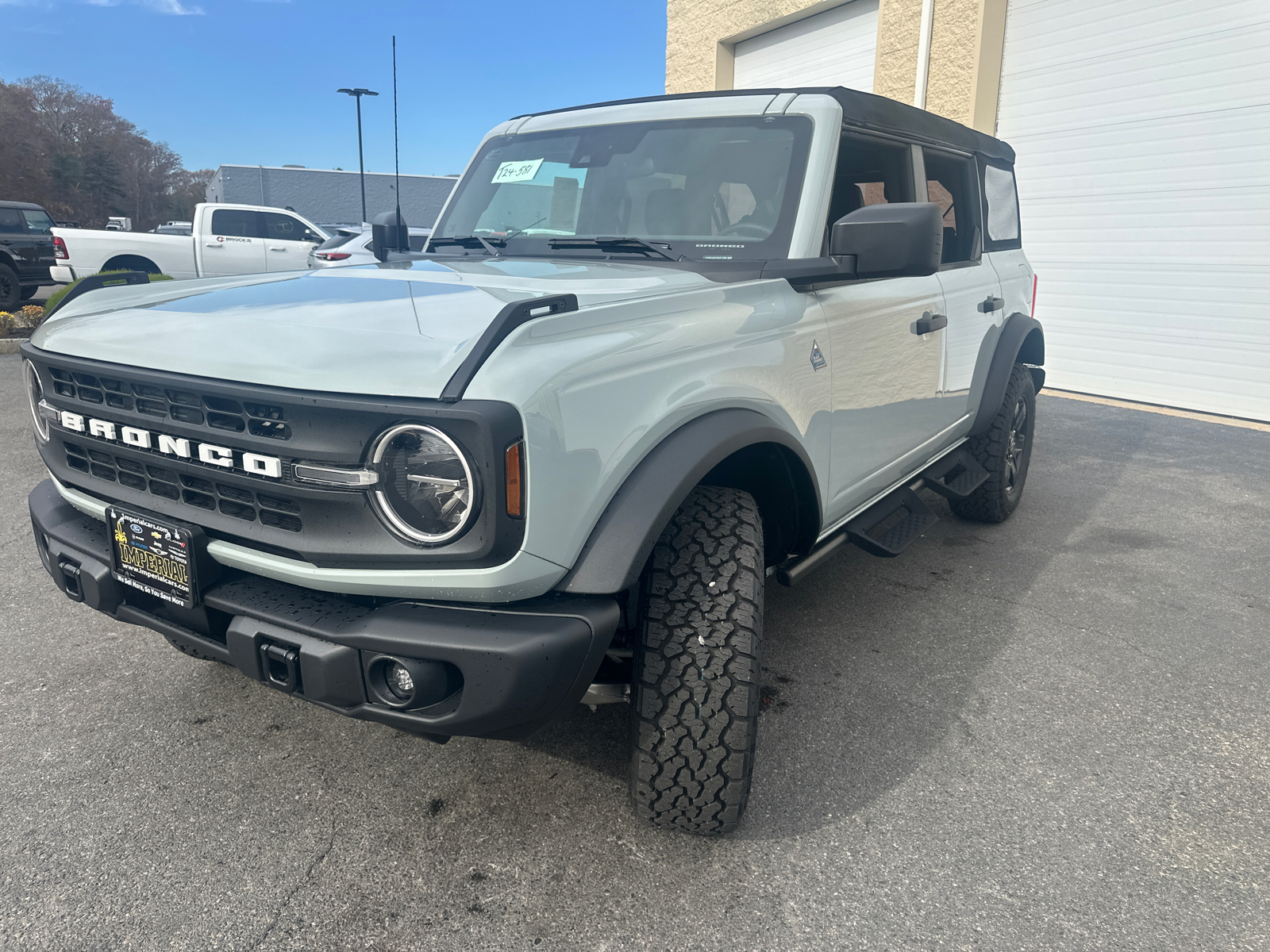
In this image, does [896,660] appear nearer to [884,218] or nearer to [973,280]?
[884,218]

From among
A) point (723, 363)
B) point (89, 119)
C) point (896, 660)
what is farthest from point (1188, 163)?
point (89, 119)

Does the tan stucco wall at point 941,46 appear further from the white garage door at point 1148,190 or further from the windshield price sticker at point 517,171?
the windshield price sticker at point 517,171

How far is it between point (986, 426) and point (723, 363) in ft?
8.06

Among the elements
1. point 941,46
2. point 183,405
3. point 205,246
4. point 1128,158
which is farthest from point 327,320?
point 205,246

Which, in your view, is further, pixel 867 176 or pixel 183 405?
pixel 867 176

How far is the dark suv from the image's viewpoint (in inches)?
515

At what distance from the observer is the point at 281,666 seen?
1728 mm

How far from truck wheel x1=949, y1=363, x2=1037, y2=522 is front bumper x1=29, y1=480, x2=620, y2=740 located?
120 inches

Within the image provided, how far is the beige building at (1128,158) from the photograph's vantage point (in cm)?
743

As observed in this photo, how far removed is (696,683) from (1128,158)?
8373mm

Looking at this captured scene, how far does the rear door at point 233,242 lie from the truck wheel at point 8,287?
2880 millimetres

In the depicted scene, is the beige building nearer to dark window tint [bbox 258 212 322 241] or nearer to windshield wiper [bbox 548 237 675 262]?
windshield wiper [bbox 548 237 675 262]

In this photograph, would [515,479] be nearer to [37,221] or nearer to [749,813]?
[749,813]

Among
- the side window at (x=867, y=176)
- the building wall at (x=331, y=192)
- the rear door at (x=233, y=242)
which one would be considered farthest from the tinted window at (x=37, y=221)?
the building wall at (x=331, y=192)
